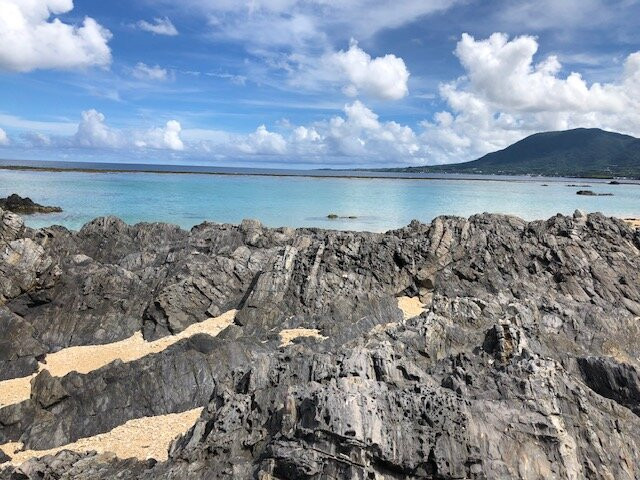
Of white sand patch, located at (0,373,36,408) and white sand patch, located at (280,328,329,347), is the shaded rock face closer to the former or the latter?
white sand patch, located at (280,328,329,347)

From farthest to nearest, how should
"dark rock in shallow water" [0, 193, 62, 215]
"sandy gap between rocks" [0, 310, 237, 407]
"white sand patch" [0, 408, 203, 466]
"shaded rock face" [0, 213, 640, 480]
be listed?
"dark rock in shallow water" [0, 193, 62, 215]
"sandy gap between rocks" [0, 310, 237, 407]
"white sand patch" [0, 408, 203, 466]
"shaded rock face" [0, 213, 640, 480]

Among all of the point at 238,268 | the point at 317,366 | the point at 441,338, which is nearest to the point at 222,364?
the point at 317,366

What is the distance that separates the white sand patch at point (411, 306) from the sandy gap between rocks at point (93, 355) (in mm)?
10800

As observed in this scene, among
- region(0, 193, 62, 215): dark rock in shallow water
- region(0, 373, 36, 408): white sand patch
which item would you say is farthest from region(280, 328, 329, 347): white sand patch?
region(0, 193, 62, 215): dark rock in shallow water

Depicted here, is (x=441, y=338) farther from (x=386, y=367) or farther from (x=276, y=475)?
(x=276, y=475)

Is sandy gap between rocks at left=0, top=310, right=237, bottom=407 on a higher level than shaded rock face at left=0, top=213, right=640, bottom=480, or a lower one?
lower

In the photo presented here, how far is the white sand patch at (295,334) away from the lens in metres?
23.5

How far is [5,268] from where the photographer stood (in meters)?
26.4

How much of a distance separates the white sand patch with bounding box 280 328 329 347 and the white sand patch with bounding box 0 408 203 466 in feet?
23.0

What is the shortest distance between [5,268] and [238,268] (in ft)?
44.4

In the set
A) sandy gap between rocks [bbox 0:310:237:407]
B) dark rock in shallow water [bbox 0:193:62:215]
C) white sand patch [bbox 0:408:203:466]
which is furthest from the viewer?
dark rock in shallow water [bbox 0:193:62:215]

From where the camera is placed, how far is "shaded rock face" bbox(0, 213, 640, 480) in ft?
35.2

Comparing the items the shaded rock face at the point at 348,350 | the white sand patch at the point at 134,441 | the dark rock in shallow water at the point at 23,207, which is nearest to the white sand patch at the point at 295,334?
the shaded rock face at the point at 348,350

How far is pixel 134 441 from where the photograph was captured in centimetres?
1552
